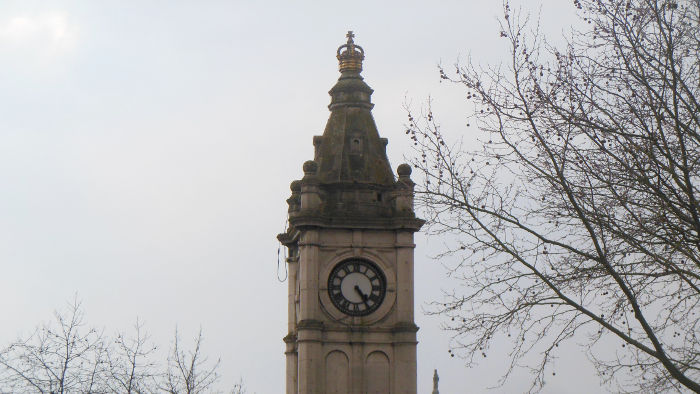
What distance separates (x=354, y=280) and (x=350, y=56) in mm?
9313

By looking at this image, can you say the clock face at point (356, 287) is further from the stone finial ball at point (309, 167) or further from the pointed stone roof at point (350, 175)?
the stone finial ball at point (309, 167)

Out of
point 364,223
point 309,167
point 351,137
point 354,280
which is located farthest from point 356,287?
point 351,137

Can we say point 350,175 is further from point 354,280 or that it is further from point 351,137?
point 354,280

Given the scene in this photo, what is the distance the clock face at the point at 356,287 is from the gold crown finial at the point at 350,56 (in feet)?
27.5

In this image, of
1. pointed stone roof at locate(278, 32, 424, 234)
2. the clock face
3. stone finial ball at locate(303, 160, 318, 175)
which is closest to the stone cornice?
pointed stone roof at locate(278, 32, 424, 234)

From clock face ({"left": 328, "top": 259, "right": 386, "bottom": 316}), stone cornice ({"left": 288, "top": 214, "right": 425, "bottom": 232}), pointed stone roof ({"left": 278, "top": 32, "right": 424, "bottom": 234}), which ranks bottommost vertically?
clock face ({"left": 328, "top": 259, "right": 386, "bottom": 316})

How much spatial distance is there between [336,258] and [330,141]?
17.0 ft

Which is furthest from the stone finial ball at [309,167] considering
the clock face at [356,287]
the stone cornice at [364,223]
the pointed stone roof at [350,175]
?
the clock face at [356,287]

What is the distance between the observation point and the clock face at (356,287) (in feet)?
192

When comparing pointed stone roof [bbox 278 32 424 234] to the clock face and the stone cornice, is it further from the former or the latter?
the clock face

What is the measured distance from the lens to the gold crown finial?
204ft

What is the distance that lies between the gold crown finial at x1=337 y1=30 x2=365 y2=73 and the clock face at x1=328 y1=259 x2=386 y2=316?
8.37 meters

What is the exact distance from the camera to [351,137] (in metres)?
60.9

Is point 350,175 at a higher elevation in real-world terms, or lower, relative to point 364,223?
higher
